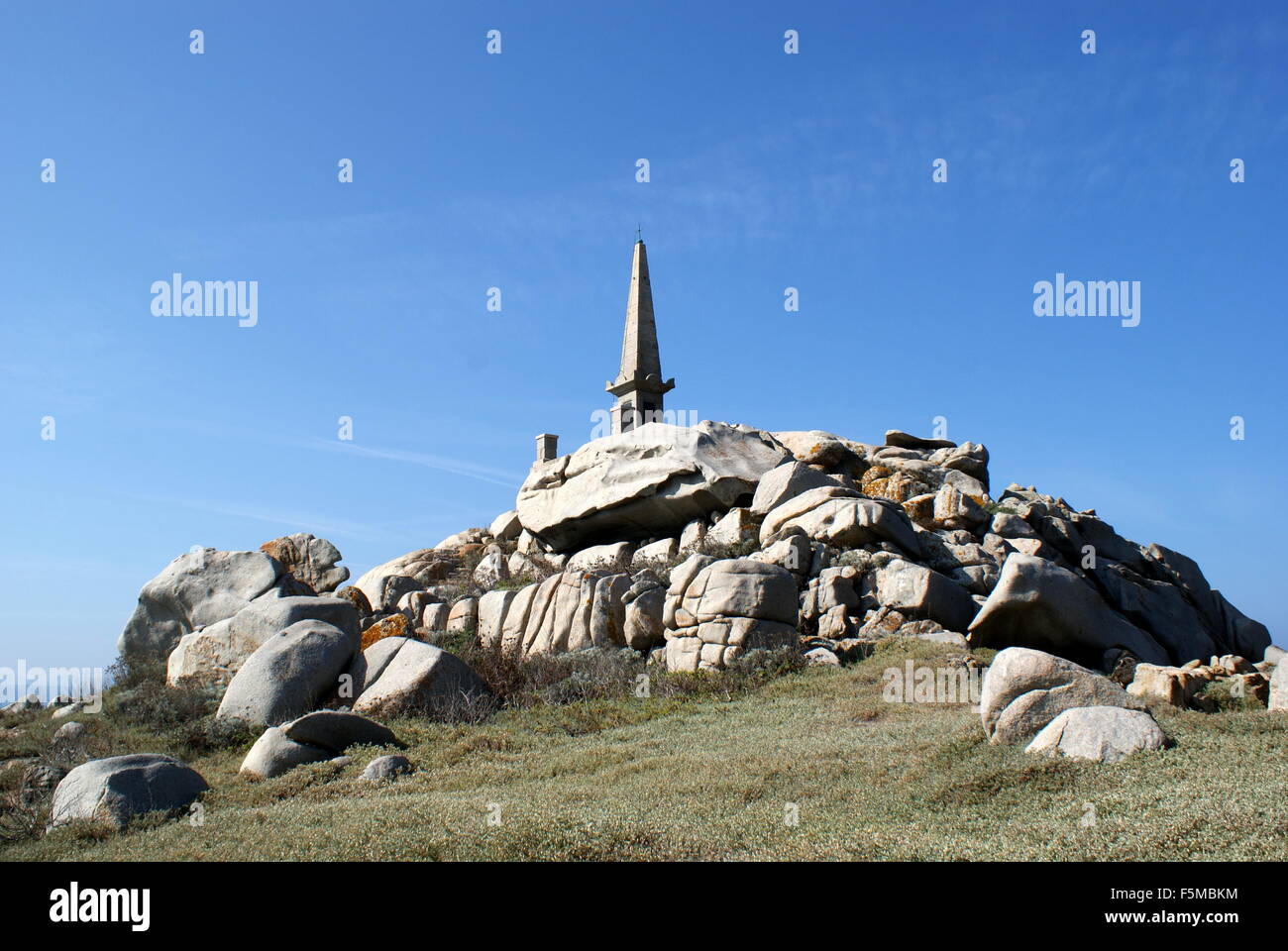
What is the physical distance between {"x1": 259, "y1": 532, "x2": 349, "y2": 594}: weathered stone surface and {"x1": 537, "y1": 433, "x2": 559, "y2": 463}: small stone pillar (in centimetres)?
1024

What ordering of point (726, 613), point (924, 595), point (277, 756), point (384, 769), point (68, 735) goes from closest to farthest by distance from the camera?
point (384, 769), point (277, 756), point (68, 735), point (726, 613), point (924, 595)

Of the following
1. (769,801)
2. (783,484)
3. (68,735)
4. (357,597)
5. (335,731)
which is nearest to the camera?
(769,801)

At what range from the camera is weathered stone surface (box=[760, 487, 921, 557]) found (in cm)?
2122

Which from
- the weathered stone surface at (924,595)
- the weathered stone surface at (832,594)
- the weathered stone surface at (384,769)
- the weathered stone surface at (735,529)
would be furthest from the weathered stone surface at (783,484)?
the weathered stone surface at (384,769)

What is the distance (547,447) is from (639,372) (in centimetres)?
888

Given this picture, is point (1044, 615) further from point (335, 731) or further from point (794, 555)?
point (335, 731)

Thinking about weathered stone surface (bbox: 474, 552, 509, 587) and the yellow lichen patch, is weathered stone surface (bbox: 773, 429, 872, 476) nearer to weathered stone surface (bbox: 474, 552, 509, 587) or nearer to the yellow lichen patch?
weathered stone surface (bbox: 474, 552, 509, 587)

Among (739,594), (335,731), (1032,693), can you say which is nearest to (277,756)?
(335,731)

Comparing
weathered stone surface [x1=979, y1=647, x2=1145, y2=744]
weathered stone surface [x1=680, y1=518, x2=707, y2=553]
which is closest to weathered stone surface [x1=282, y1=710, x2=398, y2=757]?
weathered stone surface [x1=979, y1=647, x2=1145, y2=744]

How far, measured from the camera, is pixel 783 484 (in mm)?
23875

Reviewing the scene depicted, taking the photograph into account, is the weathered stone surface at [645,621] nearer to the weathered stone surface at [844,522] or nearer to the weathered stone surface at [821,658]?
the weathered stone surface at [821,658]

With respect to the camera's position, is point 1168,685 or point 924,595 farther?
point 924,595
